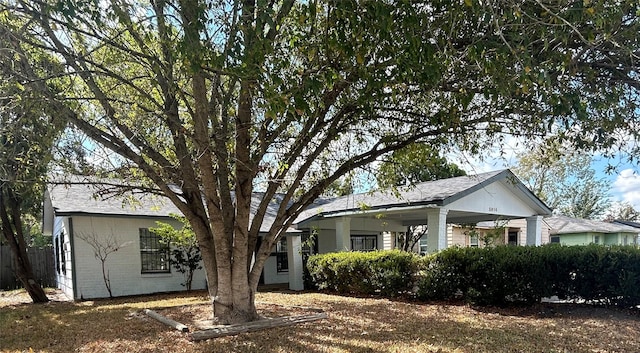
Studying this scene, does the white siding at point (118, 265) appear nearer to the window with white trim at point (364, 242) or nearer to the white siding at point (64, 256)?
the white siding at point (64, 256)

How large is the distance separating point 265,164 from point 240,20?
3.82 meters

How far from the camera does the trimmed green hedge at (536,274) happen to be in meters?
8.97

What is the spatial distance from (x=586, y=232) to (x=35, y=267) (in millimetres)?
27356

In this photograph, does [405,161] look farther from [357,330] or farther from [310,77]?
[310,77]

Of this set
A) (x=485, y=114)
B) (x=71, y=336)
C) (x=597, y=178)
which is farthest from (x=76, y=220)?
(x=597, y=178)

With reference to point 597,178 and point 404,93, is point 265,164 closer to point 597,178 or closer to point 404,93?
point 404,93

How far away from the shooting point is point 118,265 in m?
13.7

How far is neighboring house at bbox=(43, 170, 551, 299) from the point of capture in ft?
41.9

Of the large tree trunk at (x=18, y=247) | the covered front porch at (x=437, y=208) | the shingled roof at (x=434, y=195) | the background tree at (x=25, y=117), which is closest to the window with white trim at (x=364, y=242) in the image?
the covered front porch at (x=437, y=208)

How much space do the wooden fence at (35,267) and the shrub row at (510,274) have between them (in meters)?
13.8

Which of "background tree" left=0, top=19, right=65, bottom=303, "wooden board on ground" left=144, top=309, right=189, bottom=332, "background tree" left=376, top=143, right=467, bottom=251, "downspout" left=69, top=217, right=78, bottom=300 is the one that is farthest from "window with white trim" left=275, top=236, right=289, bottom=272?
"background tree" left=0, top=19, right=65, bottom=303

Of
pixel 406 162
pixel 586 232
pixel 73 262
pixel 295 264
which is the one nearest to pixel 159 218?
pixel 73 262

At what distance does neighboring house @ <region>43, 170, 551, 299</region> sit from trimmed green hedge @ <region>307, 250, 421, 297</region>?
1074 mm

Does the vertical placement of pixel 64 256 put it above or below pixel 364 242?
above
